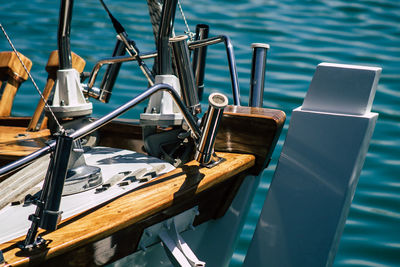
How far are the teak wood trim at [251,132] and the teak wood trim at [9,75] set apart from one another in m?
1.03

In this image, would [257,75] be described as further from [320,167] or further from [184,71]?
[320,167]

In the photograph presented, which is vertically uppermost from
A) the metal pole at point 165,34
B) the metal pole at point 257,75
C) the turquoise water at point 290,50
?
the metal pole at point 165,34

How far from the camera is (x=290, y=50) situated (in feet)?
17.3

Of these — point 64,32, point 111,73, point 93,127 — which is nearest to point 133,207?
point 93,127

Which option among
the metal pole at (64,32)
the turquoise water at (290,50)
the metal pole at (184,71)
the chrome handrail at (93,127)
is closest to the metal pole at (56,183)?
the chrome handrail at (93,127)

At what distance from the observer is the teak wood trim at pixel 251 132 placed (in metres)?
1.64

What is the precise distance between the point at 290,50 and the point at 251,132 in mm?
3727

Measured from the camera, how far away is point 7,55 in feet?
7.87

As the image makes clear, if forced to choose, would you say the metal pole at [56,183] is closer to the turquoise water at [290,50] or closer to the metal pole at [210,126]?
the metal pole at [210,126]

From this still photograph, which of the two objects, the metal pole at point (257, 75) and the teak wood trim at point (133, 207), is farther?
the metal pole at point (257, 75)

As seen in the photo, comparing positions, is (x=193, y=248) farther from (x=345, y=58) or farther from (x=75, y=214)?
(x=345, y=58)

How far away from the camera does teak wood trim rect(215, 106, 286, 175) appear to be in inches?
64.5

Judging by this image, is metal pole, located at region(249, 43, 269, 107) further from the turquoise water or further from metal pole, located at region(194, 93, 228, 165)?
the turquoise water

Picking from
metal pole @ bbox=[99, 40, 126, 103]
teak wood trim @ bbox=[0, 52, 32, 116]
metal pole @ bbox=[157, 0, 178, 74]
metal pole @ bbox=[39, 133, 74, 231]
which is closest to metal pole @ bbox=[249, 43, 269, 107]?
metal pole @ bbox=[157, 0, 178, 74]
